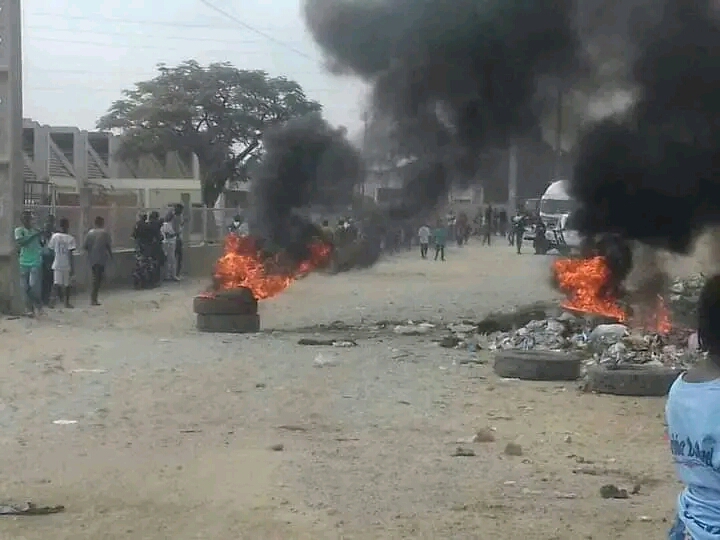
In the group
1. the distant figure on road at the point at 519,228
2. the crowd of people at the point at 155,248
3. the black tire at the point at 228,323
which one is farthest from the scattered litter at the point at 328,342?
the distant figure on road at the point at 519,228

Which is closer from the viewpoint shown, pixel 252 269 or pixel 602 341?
pixel 602 341

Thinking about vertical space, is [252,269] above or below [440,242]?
above

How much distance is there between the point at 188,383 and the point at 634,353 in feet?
14.8

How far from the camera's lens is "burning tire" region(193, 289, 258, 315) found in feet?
48.5

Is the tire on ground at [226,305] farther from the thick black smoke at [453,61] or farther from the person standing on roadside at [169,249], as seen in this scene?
the person standing on roadside at [169,249]

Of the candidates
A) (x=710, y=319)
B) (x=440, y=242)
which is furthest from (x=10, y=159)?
(x=440, y=242)

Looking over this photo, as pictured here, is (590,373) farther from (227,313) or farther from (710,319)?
(710,319)

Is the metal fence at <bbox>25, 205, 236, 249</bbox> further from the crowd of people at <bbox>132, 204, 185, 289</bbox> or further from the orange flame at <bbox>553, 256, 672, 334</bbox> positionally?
the orange flame at <bbox>553, 256, 672, 334</bbox>

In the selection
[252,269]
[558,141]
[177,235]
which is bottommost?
[252,269]

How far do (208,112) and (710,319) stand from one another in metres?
43.3

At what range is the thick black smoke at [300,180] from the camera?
1645 cm

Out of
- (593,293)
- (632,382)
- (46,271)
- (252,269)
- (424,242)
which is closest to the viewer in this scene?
(632,382)

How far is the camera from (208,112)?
148 ft

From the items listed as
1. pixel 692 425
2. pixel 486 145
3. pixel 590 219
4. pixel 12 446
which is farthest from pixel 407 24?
pixel 692 425
